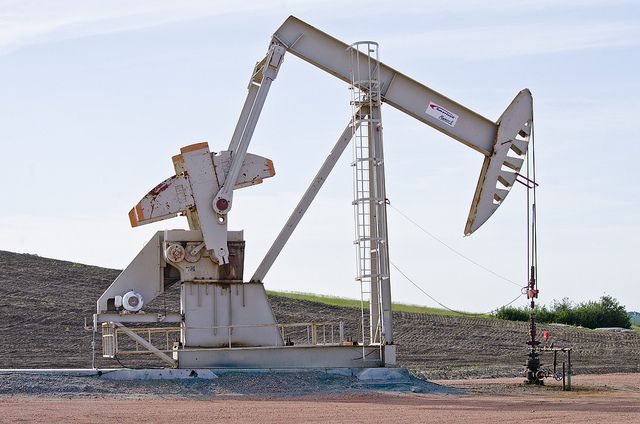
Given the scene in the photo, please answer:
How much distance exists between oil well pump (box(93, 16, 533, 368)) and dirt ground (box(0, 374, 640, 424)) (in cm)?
178

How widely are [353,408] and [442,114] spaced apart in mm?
6000

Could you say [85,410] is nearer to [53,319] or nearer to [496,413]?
[496,413]

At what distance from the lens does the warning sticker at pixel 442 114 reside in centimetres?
1878

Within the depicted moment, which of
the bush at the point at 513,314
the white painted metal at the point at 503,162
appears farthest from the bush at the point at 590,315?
the white painted metal at the point at 503,162

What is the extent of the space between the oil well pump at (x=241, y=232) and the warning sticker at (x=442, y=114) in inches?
0.6

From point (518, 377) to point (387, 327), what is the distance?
4879 millimetres

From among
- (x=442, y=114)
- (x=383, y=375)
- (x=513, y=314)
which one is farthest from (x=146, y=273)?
(x=513, y=314)

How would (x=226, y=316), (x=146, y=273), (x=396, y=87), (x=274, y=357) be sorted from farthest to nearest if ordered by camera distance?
(x=396, y=87), (x=146, y=273), (x=226, y=316), (x=274, y=357)

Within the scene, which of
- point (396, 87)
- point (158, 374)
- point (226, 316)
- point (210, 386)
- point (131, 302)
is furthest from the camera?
point (396, 87)

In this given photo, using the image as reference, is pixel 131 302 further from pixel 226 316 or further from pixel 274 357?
pixel 274 357

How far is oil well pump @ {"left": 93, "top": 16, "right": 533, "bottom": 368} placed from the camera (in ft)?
58.6

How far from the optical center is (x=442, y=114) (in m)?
18.8

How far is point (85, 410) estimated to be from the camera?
1372 cm

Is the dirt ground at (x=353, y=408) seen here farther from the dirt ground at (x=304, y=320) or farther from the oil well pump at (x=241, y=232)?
the dirt ground at (x=304, y=320)
